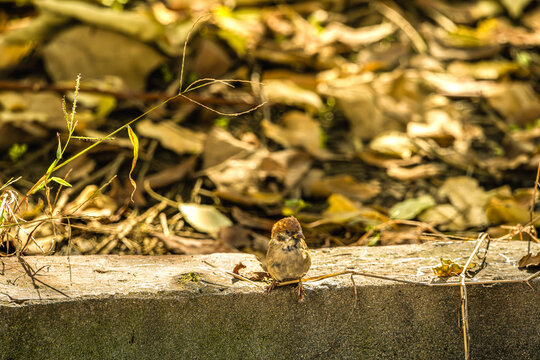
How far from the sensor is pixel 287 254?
45.2 inches

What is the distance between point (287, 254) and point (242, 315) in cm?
17

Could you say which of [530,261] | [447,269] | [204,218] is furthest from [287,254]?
[204,218]

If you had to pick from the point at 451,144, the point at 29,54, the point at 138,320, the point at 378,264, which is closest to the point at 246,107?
the point at 451,144

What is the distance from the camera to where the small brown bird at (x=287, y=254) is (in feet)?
3.77

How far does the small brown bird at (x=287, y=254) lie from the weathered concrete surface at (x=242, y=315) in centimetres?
5

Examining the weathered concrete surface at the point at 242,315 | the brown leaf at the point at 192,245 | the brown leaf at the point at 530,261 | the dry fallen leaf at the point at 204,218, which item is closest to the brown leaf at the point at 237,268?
the weathered concrete surface at the point at 242,315

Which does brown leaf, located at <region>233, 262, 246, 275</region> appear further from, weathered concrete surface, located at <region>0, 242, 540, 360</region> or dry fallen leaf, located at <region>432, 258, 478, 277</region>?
dry fallen leaf, located at <region>432, 258, 478, 277</region>

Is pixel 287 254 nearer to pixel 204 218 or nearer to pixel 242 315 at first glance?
pixel 242 315

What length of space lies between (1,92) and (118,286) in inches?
59.2

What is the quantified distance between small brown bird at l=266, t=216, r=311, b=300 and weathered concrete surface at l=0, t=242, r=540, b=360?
5cm

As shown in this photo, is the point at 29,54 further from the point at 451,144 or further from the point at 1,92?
the point at 451,144

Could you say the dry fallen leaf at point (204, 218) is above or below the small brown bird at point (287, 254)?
below

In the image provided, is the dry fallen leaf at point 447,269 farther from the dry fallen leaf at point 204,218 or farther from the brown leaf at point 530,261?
the dry fallen leaf at point 204,218

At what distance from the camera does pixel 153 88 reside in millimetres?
2531
